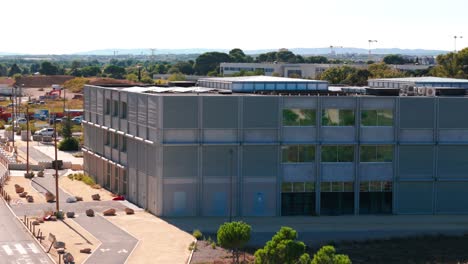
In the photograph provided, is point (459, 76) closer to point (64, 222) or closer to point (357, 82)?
point (357, 82)

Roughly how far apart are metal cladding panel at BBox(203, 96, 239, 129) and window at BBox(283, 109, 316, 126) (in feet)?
10.5

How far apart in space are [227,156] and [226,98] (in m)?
3.64

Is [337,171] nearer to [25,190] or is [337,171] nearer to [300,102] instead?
[300,102]

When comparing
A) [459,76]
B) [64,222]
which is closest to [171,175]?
[64,222]

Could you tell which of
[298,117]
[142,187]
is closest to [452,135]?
[298,117]

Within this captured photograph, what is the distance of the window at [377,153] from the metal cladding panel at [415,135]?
1.10m

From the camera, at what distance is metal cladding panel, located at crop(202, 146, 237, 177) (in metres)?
60.0

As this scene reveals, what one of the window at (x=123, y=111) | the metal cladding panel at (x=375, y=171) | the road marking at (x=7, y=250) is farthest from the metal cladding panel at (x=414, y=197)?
the road marking at (x=7, y=250)

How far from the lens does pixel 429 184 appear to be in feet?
206

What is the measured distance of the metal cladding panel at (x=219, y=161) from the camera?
6003 cm

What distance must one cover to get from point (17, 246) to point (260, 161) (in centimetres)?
1697

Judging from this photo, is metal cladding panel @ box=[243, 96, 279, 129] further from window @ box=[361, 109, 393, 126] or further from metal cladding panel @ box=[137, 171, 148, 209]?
metal cladding panel @ box=[137, 171, 148, 209]

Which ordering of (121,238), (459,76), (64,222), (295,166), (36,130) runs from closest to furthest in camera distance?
(121,238) → (64,222) → (295,166) → (36,130) → (459,76)

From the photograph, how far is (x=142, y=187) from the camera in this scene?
63438mm
